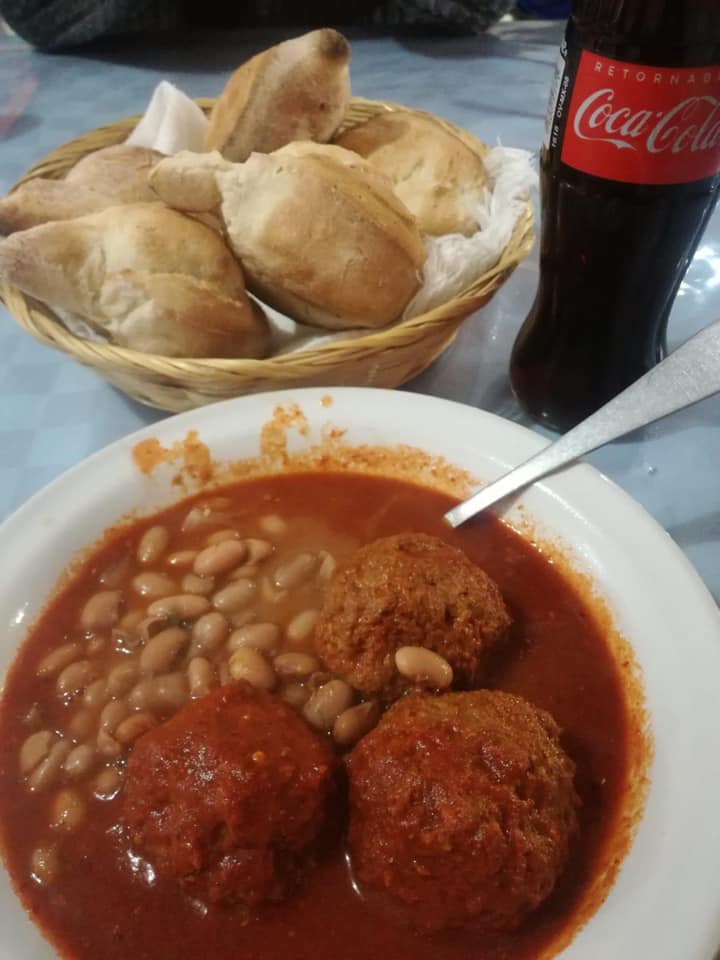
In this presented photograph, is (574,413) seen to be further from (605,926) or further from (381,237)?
(605,926)

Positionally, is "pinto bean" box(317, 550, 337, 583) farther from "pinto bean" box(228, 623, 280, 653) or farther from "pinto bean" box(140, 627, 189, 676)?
"pinto bean" box(140, 627, 189, 676)

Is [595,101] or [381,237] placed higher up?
[595,101]

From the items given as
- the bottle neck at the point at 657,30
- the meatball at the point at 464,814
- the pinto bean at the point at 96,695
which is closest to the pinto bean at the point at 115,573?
the pinto bean at the point at 96,695

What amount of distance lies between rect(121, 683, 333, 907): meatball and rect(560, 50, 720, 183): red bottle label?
4.50ft

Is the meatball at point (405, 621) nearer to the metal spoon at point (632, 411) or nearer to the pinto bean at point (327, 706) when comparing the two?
the pinto bean at point (327, 706)

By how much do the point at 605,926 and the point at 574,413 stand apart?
1.37m

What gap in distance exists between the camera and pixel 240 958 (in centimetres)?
119

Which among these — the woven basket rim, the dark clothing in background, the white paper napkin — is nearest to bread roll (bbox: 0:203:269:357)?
the woven basket rim

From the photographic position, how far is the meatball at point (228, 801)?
47.3 inches

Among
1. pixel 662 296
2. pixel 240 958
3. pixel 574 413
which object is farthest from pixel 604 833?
pixel 662 296

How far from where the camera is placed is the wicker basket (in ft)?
5.96

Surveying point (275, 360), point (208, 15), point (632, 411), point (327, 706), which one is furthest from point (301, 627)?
point (208, 15)

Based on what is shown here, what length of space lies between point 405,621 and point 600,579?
1.37 ft

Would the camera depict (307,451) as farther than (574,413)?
No
